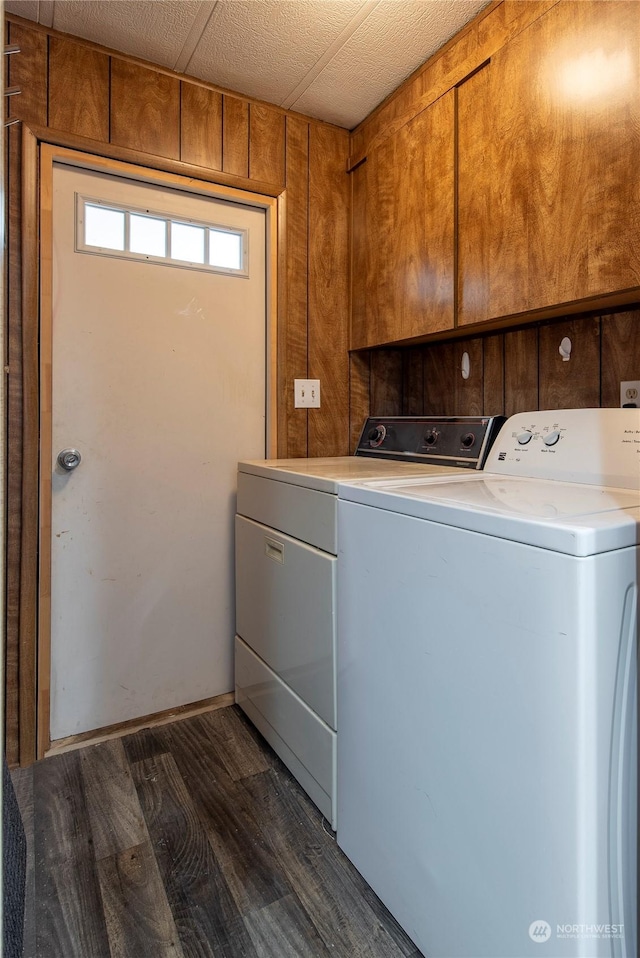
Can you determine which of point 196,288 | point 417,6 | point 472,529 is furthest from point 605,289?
point 196,288

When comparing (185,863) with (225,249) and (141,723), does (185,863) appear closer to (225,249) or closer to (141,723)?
(141,723)

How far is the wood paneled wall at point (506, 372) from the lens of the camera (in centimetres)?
146

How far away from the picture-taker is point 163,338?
5.95ft

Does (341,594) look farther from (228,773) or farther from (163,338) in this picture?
(163,338)

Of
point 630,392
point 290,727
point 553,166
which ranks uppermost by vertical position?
point 553,166

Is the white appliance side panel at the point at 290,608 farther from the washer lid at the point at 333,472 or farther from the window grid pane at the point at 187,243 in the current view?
the window grid pane at the point at 187,243

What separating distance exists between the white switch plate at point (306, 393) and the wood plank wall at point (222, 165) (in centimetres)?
2

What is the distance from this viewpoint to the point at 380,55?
5.42ft

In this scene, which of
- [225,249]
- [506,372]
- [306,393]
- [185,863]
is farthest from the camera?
[306,393]

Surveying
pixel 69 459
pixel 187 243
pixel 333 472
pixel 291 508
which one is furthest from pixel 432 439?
pixel 69 459

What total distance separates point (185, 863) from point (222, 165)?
211cm

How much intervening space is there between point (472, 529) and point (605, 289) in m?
0.73

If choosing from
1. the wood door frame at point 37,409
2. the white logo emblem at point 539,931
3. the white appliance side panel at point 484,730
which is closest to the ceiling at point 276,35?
the wood door frame at point 37,409

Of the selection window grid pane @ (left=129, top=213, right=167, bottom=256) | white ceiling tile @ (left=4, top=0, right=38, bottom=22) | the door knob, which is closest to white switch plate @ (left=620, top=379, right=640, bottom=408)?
window grid pane @ (left=129, top=213, right=167, bottom=256)
